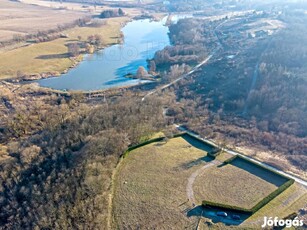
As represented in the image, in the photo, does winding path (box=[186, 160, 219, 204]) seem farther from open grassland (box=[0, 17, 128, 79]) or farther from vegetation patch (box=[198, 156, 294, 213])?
open grassland (box=[0, 17, 128, 79])

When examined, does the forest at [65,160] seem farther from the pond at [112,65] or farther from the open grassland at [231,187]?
the pond at [112,65]

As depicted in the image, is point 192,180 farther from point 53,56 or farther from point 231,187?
point 53,56

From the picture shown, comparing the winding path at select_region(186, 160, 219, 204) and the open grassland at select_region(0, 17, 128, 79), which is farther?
the open grassland at select_region(0, 17, 128, 79)

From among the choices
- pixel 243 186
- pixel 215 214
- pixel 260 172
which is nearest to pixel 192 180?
pixel 243 186

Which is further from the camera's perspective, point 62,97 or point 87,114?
point 62,97

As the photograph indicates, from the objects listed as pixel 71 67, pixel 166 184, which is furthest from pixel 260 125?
pixel 71 67

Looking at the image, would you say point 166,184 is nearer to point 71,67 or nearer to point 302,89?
point 302,89

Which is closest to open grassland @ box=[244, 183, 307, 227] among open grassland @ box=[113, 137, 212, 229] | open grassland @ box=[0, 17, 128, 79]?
open grassland @ box=[113, 137, 212, 229]
